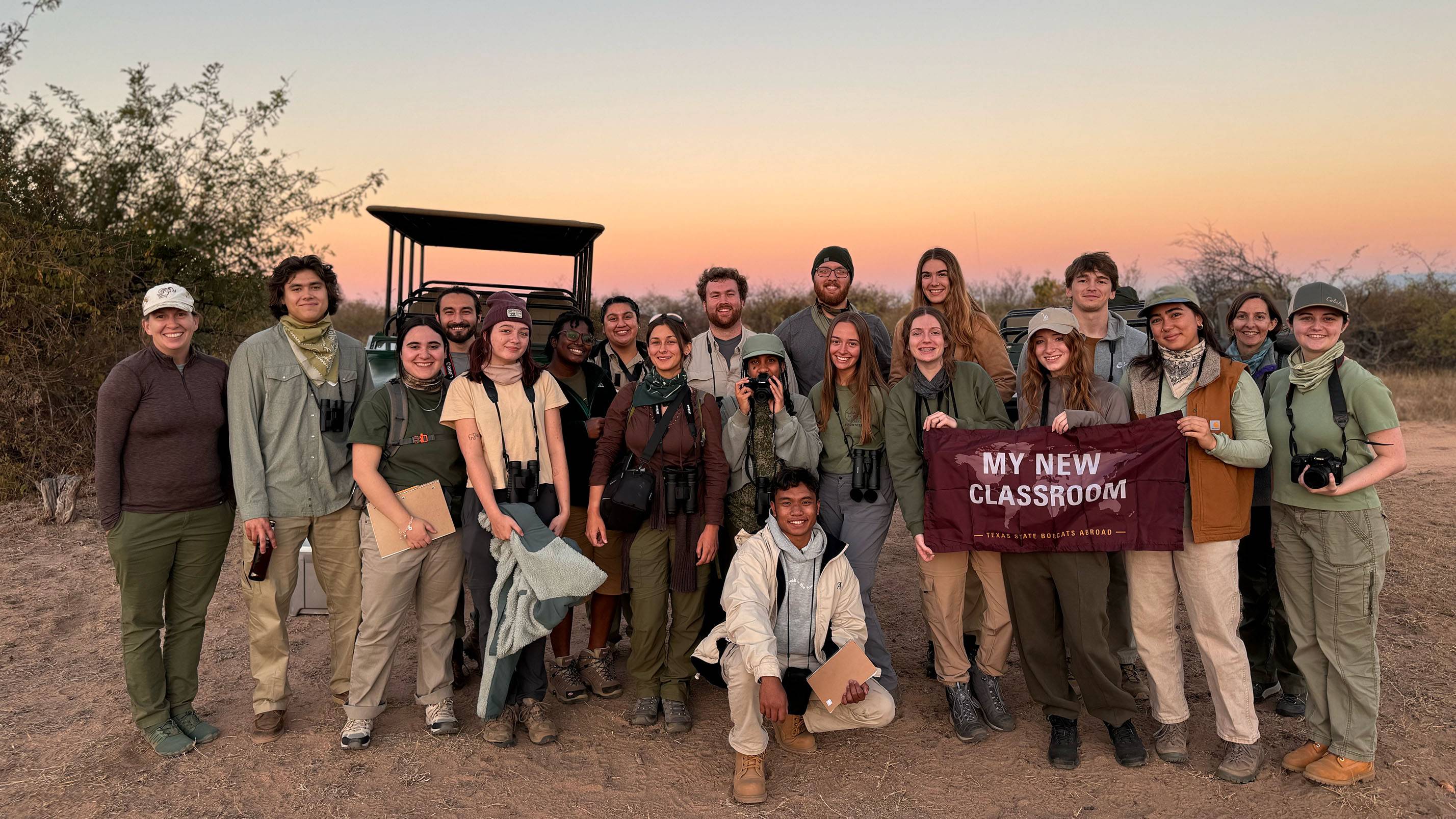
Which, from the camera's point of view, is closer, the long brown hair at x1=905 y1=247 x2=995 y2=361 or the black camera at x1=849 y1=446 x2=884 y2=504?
the black camera at x1=849 y1=446 x2=884 y2=504

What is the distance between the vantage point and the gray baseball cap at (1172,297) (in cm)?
414

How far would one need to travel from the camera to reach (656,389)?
4.72 metres

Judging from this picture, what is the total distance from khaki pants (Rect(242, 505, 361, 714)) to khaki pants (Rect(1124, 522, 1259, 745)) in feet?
13.5

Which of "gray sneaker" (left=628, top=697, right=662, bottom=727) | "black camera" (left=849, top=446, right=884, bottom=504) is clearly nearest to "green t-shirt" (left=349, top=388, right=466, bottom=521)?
"gray sneaker" (left=628, top=697, right=662, bottom=727)

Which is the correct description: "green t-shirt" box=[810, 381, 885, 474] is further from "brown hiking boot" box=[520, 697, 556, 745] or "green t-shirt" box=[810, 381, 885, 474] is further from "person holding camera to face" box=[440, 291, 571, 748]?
"brown hiking boot" box=[520, 697, 556, 745]

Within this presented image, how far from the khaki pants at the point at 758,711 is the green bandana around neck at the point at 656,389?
1.36 m

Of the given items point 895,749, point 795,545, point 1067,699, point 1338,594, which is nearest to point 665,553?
point 795,545

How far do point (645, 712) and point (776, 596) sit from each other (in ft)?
3.60

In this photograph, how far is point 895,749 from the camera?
14.9 ft

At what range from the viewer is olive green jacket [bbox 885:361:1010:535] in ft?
15.1

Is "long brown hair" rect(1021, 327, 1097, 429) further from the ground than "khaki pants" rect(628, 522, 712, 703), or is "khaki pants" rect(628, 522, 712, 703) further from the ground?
"long brown hair" rect(1021, 327, 1097, 429)

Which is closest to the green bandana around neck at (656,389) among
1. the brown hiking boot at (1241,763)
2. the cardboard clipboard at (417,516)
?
the cardboard clipboard at (417,516)

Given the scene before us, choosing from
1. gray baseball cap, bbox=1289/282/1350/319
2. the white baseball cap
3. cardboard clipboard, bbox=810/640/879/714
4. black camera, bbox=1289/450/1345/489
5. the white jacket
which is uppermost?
gray baseball cap, bbox=1289/282/1350/319

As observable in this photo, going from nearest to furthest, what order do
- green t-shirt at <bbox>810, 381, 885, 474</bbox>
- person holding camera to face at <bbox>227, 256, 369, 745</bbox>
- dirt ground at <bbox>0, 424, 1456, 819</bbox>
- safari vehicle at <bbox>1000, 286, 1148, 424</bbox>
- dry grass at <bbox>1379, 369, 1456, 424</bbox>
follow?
1. dirt ground at <bbox>0, 424, 1456, 819</bbox>
2. person holding camera to face at <bbox>227, 256, 369, 745</bbox>
3. green t-shirt at <bbox>810, 381, 885, 474</bbox>
4. safari vehicle at <bbox>1000, 286, 1148, 424</bbox>
5. dry grass at <bbox>1379, 369, 1456, 424</bbox>
